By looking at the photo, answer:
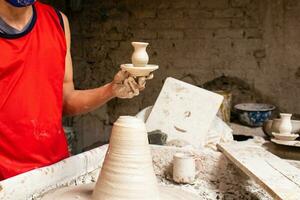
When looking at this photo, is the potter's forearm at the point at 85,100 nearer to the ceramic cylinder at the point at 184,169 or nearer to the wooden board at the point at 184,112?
the ceramic cylinder at the point at 184,169

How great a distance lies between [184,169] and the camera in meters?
1.97

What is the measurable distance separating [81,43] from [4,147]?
334 cm

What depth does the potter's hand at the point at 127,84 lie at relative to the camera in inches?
65.1

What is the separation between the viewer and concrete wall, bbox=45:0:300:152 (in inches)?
164

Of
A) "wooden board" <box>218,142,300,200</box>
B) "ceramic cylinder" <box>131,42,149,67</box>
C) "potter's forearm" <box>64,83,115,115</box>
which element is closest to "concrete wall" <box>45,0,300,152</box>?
"wooden board" <box>218,142,300,200</box>

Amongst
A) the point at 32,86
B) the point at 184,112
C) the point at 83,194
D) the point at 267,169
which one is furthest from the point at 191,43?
the point at 83,194

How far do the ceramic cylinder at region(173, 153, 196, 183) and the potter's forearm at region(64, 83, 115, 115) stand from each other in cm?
48

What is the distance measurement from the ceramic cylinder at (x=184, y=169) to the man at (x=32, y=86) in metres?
0.48

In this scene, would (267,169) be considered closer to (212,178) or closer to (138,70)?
(212,178)

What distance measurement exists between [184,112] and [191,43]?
5.70ft

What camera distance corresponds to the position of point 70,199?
147 cm

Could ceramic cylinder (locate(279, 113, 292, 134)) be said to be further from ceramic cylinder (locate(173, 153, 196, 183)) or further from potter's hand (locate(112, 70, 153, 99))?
potter's hand (locate(112, 70, 153, 99))

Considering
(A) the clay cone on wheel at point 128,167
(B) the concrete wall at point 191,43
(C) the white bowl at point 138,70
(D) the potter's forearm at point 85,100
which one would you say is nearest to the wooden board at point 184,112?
(D) the potter's forearm at point 85,100

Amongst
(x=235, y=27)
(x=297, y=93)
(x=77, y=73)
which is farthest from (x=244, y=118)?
(x=77, y=73)
